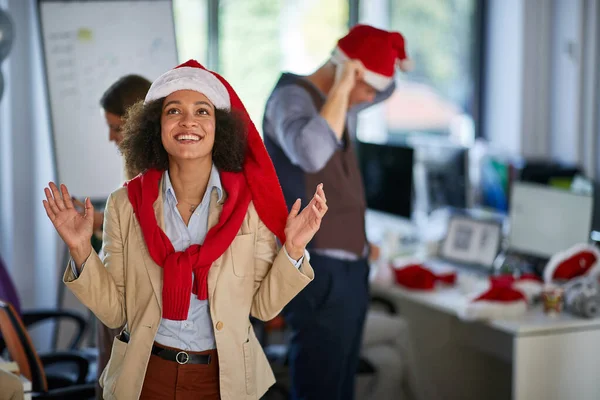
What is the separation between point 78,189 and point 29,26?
3.88ft

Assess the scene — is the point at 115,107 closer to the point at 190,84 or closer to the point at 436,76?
the point at 190,84

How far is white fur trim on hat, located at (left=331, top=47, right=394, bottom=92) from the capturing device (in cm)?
271

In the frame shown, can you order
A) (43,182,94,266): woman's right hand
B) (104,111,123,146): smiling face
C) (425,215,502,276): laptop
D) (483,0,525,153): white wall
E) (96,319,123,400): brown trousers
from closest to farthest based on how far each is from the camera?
(43,182,94,266): woman's right hand → (96,319,123,400): brown trousers → (104,111,123,146): smiling face → (425,215,502,276): laptop → (483,0,525,153): white wall

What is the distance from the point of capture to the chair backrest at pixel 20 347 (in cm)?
244

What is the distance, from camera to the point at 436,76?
19.2ft

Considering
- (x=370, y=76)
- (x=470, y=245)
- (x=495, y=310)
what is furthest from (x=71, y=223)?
(x=470, y=245)

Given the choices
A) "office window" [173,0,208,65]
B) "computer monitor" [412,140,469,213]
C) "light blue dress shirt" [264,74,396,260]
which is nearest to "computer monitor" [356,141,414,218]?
"computer monitor" [412,140,469,213]

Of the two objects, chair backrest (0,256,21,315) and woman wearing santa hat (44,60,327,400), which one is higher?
woman wearing santa hat (44,60,327,400)

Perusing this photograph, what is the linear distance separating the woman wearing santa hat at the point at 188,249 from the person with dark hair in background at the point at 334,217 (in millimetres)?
727

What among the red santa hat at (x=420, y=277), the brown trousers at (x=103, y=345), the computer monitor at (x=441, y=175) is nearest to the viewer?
the brown trousers at (x=103, y=345)

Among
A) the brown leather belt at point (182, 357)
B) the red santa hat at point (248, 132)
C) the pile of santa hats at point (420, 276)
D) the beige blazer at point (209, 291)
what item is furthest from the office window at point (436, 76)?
the brown leather belt at point (182, 357)

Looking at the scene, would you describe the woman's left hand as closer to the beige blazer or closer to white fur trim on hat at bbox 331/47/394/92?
the beige blazer

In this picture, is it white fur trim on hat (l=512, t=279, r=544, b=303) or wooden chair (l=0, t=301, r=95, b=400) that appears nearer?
wooden chair (l=0, t=301, r=95, b=400)

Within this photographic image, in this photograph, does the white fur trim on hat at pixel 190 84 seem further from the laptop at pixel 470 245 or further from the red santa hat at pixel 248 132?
the laptop at pixel 470 245
